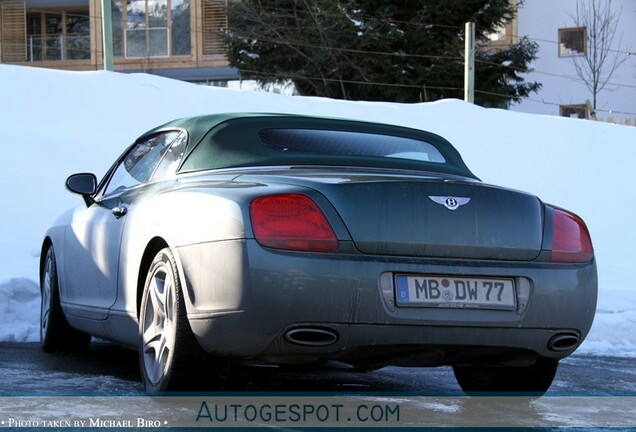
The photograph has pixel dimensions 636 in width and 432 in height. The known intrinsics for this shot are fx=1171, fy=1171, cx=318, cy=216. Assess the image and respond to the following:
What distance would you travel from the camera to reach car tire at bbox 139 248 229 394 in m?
4.54

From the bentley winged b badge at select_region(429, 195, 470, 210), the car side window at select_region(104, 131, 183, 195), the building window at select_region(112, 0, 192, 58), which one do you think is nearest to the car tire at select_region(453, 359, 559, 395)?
→ the bentley winged b badge at select_region(429, 195, 470, 210)

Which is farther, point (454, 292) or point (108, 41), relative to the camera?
point (108, 41)

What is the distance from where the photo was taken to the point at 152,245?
16.3ft

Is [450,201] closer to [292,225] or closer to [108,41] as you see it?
[292,225]

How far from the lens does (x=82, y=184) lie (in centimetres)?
629

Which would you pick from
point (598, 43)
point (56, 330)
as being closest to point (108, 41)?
point (56, 330)

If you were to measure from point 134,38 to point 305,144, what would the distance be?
3492 cm

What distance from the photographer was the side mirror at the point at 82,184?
6.25 meters

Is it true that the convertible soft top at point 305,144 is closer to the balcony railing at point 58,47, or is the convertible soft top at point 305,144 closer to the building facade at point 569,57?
the balcony railing at point 58,47

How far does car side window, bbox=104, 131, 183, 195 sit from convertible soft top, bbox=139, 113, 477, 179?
0.08 meters

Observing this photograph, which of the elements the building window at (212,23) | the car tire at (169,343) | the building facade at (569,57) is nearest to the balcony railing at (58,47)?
the building window at (212,23)

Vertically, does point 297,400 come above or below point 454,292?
below

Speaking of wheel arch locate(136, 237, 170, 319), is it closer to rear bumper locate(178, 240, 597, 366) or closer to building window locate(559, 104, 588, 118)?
rear bumper locate(178, 240, 597, 366)

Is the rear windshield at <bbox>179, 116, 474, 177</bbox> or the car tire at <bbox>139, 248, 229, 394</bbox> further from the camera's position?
the rear windshield at <bbox>179, 116, 474, 177</bbox>
